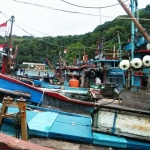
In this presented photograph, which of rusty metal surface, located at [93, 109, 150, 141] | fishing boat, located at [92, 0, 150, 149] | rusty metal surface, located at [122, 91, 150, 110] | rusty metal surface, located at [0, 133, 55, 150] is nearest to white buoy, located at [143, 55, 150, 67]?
fishing boat, located at [92, 0, 150, 149]

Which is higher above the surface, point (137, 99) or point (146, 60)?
point (146, 60)

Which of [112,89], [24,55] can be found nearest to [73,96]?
[112,89]

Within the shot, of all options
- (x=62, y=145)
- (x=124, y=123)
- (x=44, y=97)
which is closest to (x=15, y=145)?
(x=62, y=145)

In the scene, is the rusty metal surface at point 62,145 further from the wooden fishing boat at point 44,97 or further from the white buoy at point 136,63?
the wooden fishing boat at point 44,97

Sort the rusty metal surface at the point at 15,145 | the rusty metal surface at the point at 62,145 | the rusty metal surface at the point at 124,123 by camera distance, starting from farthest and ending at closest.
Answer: the rusty metal surface at the point at 124,123
the rusty metal surface at the point at 62,145
the rusty metal surface at the point at 15,145

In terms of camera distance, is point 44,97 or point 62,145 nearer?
point 62,145

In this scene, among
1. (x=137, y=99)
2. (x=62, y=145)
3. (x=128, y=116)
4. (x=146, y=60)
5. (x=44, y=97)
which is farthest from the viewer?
(x=44, y=97)

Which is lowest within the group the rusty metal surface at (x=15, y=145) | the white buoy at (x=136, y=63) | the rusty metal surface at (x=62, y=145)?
the rusty metal surface at (x=62, y=145)

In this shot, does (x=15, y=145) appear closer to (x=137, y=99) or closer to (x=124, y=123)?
(x=124, y=123)

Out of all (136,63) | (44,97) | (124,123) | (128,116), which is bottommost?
(44,97)

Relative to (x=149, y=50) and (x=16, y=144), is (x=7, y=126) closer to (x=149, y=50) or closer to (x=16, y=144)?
(x=16, y=144)

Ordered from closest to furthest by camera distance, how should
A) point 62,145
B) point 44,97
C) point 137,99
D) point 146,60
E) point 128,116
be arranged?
point 62,145 → point 128,116 → point 137,99 → point 146,60 → point 44,97

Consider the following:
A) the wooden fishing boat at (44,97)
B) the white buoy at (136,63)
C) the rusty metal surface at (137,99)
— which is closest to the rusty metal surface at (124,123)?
the rusty metal surface at (137,99)

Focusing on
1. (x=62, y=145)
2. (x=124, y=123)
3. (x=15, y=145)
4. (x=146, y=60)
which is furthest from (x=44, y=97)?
(x=15, y=145)
